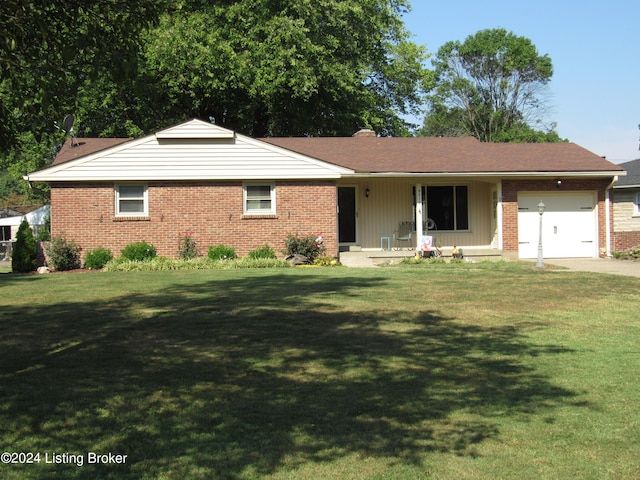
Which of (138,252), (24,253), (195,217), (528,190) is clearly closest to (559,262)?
(528,190)

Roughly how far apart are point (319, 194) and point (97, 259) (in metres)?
7.09

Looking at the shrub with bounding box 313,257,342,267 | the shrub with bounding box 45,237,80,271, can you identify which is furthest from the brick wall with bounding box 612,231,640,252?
the shrub with bounding box 45,237,80,271

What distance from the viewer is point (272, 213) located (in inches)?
862

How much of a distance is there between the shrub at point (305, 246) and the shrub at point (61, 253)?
6482mm

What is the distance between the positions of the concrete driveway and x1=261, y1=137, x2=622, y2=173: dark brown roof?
3.00m

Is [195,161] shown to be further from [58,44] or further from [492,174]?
[58,44]

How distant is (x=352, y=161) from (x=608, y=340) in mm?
15283

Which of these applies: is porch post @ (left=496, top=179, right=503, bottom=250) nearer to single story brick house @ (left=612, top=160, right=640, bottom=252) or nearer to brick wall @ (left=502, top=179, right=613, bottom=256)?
brick wall @ (left=502, top=179, right=613, bottom=256)

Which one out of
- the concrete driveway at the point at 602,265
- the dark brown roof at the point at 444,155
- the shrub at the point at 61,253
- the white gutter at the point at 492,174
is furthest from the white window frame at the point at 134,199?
the concrete driveway at the point at 602,265

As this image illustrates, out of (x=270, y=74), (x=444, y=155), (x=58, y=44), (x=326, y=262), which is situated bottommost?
(x=326, y=262)

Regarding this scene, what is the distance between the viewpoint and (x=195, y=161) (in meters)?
21.5

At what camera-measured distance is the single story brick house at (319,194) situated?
838 inches

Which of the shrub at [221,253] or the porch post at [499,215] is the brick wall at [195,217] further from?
the porch post at [499,215]

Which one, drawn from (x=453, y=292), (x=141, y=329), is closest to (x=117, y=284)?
(x=141, y=329)
